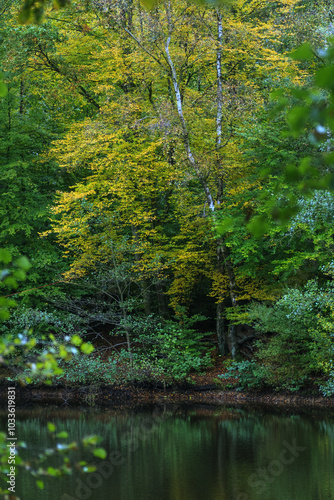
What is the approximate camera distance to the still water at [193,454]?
26.3 feet

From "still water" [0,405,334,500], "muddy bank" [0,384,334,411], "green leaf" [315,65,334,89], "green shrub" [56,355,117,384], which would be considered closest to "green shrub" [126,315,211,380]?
"muddy bank" [0,384,334,411]

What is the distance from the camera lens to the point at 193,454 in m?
10.1

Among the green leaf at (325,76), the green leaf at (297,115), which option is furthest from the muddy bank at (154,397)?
the green leaf at (325,76)

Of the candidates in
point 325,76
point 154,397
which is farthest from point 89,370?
point 325,76

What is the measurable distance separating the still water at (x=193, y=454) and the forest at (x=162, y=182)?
1.21m

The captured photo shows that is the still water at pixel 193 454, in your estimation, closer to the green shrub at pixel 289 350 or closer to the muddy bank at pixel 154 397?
the muddy bank at pixel 154 397

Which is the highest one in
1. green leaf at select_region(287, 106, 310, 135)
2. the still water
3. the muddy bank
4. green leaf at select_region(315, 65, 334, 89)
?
green leaf at select_region(315, 65, 334, 89)

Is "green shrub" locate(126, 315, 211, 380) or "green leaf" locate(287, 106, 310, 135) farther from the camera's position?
"green shrub" locate(126, 315, 211, 380)

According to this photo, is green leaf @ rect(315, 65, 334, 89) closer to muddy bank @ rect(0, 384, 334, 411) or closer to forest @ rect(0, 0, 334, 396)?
forest @ rect(0, 0, 334, 396)

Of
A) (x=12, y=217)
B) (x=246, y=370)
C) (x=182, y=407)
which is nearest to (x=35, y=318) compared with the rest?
(x=12, y=217)

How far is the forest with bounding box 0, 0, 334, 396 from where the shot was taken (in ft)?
45.0

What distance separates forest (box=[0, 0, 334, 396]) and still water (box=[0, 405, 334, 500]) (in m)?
1.21

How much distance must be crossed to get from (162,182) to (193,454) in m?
8.25

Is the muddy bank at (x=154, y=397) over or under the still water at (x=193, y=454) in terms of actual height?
over
